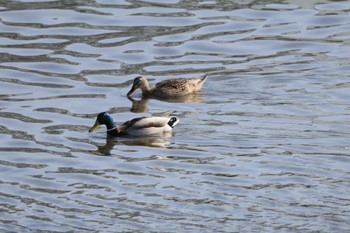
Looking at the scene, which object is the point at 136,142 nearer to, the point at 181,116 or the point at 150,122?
the point at 150,122

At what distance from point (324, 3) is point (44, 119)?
8.61 metres

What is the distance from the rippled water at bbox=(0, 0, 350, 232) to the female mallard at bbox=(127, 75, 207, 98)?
168 millimetres

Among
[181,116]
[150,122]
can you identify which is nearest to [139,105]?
[181,116]

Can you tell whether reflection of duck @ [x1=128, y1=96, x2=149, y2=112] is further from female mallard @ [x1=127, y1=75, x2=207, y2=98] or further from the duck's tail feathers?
the duck's tail feathers

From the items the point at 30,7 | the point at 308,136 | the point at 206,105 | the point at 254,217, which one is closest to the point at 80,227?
the point at 254,217

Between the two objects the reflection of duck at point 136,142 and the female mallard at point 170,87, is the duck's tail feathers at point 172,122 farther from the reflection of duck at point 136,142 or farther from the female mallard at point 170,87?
the female mallard at point 170,87

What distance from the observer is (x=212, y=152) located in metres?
17.3

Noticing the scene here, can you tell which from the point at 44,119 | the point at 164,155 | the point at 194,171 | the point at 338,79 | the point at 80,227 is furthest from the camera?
the point at 338,79

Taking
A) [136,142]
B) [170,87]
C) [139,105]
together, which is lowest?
[136,142]

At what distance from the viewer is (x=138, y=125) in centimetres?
1886

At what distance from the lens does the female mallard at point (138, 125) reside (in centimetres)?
1878

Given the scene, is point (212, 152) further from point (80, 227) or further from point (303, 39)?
point (303, 39)

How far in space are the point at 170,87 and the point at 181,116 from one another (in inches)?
53.9

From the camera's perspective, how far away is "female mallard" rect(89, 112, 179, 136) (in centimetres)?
1878
